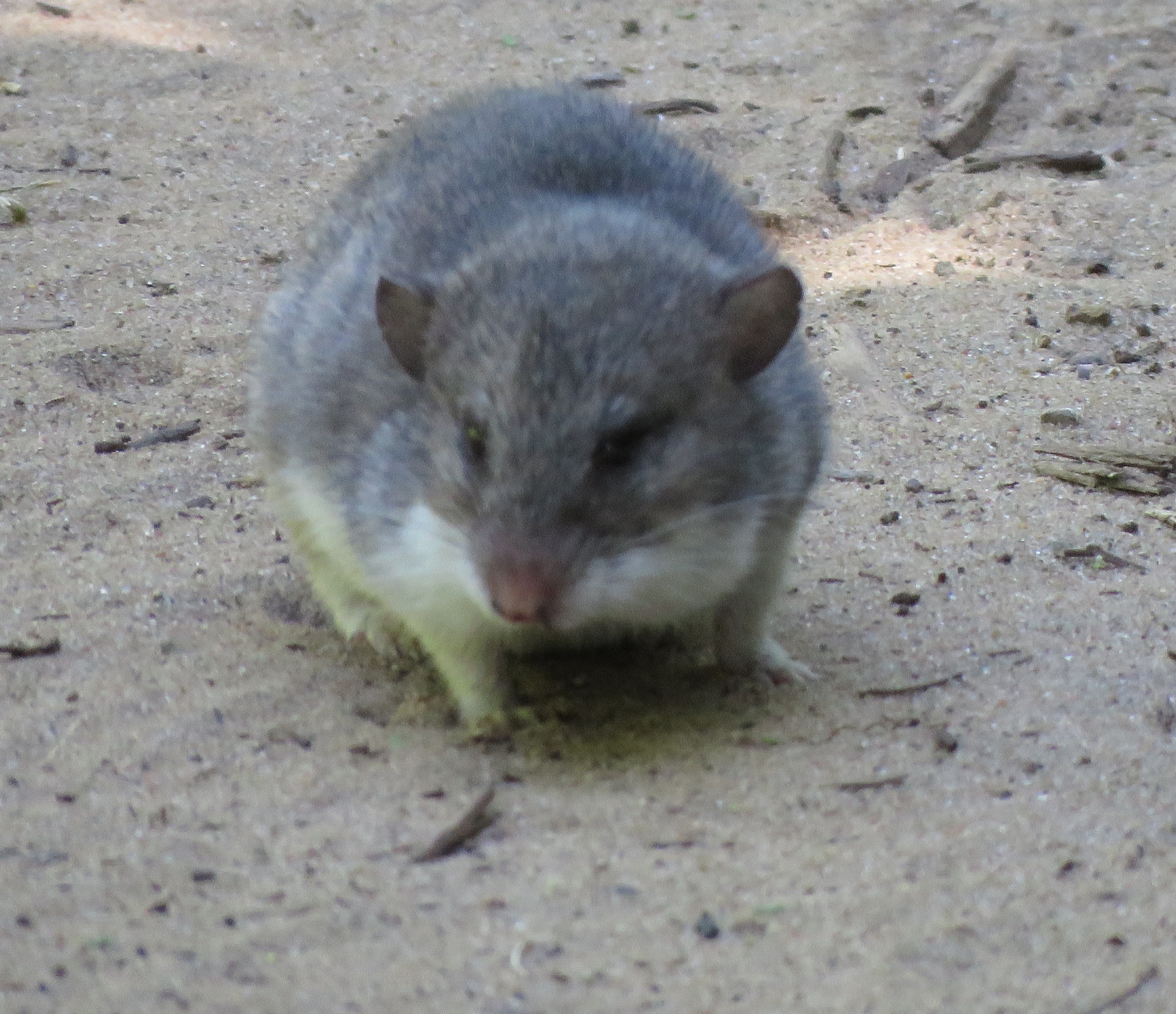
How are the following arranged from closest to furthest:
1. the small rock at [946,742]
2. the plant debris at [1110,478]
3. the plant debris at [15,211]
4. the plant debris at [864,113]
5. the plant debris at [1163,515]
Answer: the small rock at [946,742]
the plant debris at [1163,515]
the plant debris at [1110,478]
the plant debris at [15,211]
the plant debris at [864,113]

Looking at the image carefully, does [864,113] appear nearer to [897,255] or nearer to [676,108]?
[676,108]

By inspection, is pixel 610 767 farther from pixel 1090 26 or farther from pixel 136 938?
pixel 1090 26

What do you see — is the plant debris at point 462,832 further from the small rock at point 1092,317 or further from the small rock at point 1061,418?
the small rock at point 1092,317

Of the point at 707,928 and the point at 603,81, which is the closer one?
the point at 707,928

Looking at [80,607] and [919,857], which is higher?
[919,857]

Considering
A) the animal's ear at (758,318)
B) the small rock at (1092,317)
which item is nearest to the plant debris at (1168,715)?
the animal's ear at (758,318)

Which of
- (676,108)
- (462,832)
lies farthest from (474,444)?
(676,108)

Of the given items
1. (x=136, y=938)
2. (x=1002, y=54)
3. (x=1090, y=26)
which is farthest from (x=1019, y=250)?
(x=136, y=938)
